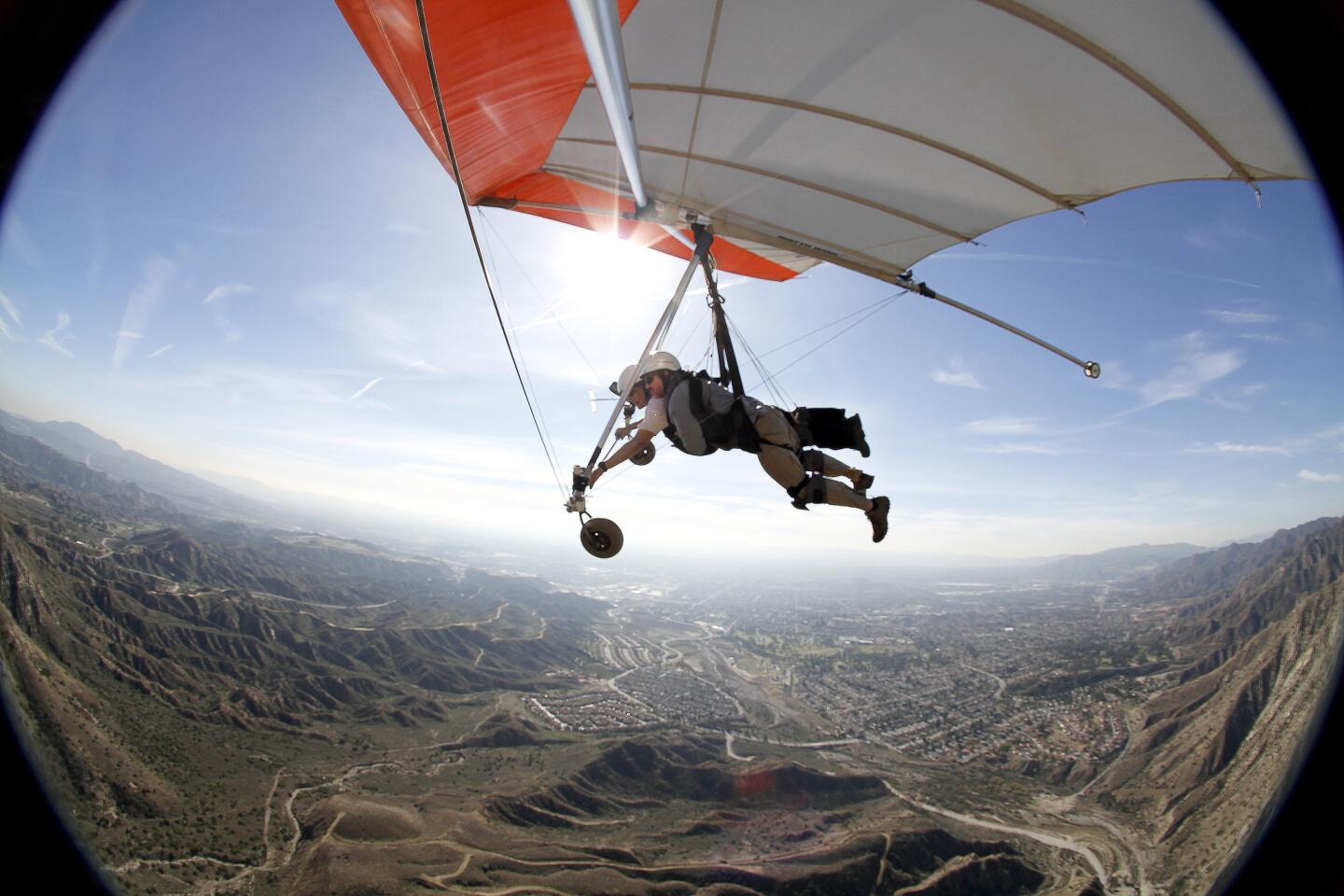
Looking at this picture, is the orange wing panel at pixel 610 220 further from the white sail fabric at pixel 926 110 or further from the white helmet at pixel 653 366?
the white helmet at pixel 653 366

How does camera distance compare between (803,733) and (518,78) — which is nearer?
(518,78)

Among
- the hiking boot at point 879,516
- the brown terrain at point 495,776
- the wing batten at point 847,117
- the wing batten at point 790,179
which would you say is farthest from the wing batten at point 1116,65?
the hiking boot at point 879,516

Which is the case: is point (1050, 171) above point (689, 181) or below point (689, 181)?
below

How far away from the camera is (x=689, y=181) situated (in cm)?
429

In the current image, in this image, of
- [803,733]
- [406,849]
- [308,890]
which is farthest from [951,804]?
[308,890]

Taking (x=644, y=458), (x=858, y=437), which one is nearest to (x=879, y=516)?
(x=858, y=437)

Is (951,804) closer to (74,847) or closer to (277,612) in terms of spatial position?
(74,847)

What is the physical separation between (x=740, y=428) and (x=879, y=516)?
1.52 m

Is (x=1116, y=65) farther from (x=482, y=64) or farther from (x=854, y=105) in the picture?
(x=482, y=64)

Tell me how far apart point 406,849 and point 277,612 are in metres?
79.5

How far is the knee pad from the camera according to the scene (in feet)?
12.8

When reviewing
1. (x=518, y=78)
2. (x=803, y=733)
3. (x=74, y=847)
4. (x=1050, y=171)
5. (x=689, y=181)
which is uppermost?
(x=689, y=181)

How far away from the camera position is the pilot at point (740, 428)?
383 centimetres

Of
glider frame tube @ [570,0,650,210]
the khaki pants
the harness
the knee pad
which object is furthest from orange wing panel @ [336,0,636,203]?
the knee pad
